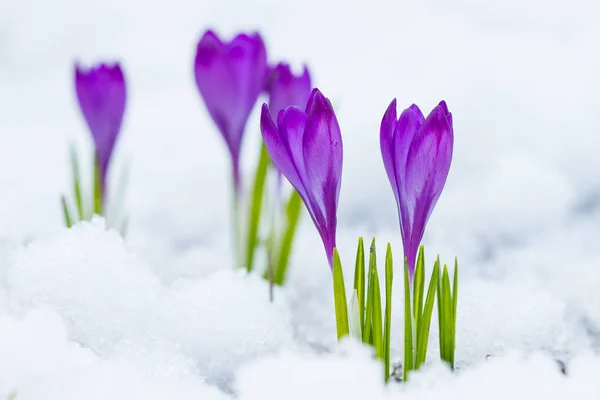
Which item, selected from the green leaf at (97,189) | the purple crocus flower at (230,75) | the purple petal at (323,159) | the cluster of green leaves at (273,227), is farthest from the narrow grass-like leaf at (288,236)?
the purple petal at (323,159)

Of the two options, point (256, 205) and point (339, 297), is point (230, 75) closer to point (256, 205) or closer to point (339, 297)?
point (256, 205)

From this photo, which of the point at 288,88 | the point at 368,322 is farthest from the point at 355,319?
the point at 288,88

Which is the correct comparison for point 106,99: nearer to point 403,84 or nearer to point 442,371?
point 442,371

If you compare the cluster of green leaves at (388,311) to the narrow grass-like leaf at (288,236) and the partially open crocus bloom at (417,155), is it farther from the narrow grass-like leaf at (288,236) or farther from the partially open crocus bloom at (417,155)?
the narrow grass-like leaf at (288,236)

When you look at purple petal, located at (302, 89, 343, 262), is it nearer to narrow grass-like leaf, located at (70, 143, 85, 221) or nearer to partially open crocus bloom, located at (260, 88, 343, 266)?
partially open crocus bloom, located at (260, 88, 343, 266)

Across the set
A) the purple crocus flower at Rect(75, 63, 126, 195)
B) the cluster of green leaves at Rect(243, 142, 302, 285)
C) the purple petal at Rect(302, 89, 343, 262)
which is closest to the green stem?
the cluster of green leaves at Rect(243, 142, 302, 285)
